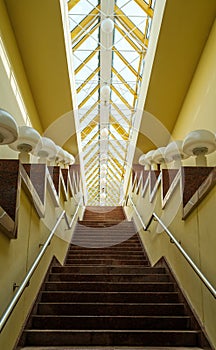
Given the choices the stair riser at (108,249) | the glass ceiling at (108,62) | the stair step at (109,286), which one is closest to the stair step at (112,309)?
the stair step at (109,286)

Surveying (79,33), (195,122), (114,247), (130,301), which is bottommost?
(130,301)

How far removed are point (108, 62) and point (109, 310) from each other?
7.53 m

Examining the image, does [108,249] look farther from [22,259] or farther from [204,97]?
[22,259]

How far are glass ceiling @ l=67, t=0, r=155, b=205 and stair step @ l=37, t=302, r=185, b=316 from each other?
536cm

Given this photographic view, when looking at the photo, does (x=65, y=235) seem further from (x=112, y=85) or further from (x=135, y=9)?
(x=112, y=85)

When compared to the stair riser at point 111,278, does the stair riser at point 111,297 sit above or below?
below

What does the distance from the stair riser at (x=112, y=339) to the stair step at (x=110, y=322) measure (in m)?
0.27

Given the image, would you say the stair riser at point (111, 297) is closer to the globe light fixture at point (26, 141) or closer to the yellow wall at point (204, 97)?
the globe light fixture at point (26, 141)

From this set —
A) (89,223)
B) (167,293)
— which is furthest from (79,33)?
(167,293)

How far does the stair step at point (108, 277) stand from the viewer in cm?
502

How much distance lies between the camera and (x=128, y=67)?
10.1 metres

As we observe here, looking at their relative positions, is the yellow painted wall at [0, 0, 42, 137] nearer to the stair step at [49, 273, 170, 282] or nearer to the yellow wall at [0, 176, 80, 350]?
the yellow wall at [0, 176, 80, 350]

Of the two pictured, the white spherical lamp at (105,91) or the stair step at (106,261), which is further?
the white spherical lamp at (105,91)

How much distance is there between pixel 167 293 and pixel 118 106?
29.2 ft
